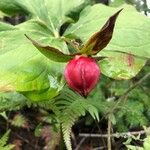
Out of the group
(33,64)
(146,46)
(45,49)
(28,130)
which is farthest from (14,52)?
(28,130)

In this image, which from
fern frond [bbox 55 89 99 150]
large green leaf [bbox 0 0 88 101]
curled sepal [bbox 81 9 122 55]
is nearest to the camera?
curled sepal [bbox 81 9 122 55]

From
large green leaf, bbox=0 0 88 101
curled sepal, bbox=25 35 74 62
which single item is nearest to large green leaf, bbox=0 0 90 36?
large green leaf, bbox=0 0 88 101

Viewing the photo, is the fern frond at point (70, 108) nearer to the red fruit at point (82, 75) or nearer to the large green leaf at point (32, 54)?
the large green leaf at point (32, 54)

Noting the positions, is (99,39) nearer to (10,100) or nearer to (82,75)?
(82,75)

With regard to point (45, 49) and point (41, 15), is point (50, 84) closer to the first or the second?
point (45, 49)

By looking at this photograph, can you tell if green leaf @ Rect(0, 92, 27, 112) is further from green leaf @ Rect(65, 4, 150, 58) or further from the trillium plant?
the trillium plant

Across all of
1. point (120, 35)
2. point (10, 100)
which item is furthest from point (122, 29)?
point (10, 100)
